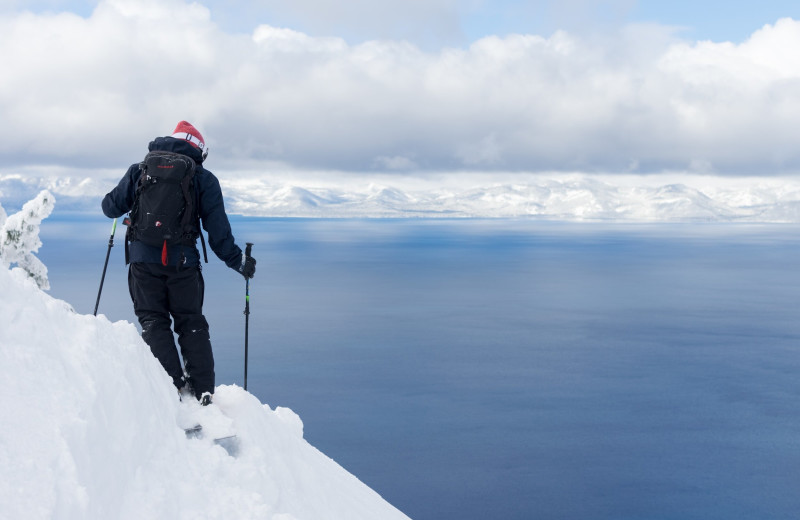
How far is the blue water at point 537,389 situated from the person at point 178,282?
16937mm

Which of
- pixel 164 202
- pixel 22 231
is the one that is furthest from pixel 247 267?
pixel 22 231

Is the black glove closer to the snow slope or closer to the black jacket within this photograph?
the black jacket

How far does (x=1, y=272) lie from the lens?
4.87 metres

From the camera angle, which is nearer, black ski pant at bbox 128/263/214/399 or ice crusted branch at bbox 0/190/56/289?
black ski pant at bbox 128/263/214/399

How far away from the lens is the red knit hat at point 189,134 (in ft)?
19.6

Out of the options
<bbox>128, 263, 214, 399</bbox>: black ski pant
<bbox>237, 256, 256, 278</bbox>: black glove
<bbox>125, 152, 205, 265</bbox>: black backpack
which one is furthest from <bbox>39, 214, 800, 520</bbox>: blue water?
<bbox>125, 152, 205, 265</bbox>: black backpack

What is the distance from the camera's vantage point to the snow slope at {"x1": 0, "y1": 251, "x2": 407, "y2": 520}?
3711 millimetres

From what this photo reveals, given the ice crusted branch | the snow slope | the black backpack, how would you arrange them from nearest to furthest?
the snow slope < the black backpack < the ice crusted branch

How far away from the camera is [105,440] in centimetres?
430

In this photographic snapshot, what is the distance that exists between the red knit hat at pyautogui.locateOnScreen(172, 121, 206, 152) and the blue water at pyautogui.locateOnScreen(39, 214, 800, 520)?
17.8 metres

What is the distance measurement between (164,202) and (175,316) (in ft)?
3.39

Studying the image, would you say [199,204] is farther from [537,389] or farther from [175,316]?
[537,389]

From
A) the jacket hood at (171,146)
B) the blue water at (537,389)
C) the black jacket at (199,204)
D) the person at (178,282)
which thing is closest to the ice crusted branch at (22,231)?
the black jacket at (199,204)

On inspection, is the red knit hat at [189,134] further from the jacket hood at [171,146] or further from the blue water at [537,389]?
the blue water at [537,389]
